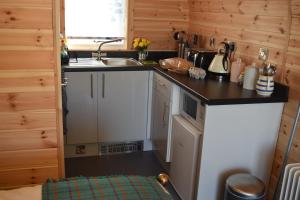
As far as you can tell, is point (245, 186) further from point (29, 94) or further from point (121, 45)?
point (121, 45)

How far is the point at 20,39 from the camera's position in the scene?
6.74 ft

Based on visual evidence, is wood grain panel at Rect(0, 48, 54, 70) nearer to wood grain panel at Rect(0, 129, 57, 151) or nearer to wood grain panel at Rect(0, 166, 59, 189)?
wood grain panel at Rect(0, 129, 57, 151)

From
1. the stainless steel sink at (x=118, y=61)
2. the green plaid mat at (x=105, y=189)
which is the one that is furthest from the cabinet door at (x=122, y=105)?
the green plaid mat at (x=105, y=189)

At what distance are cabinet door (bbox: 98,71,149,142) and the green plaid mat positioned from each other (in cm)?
179

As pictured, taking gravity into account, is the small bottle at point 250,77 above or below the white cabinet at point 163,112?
above

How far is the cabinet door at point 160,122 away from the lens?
313 cm

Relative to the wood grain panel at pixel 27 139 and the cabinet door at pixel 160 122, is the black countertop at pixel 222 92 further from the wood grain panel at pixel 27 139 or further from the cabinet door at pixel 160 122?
the wood grain panel at pixel 27 139

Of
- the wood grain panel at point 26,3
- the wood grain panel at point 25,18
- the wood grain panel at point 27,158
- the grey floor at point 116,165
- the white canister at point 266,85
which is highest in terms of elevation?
the wood grain panel at point 26,3

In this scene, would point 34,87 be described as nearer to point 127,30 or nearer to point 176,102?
point 176,102

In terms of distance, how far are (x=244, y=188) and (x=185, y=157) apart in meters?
0.56

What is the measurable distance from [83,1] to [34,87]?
1829 millimetres

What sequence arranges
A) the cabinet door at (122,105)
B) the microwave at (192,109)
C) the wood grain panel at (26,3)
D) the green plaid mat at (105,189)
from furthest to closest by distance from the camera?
the cabinet door at (122,105)
the microwave at (192,109)
the wood grain panel at (26,3)
the green plaid mat at (105,189)

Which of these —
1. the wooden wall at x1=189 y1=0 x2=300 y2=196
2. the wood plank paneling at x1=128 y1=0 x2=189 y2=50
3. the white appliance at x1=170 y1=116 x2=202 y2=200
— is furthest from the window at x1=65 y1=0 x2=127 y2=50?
the white appliance at x1=170 y1=116 x2=202 y2=200

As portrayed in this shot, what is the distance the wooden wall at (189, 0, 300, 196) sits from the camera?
7.74 ft
